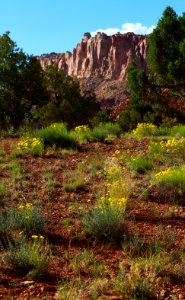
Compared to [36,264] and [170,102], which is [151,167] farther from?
[170,102]

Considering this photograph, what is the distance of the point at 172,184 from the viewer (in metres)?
6.26

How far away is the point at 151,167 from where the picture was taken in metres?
7.62

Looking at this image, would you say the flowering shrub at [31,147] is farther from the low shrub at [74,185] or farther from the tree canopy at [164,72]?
the tree canopy at [164,72]

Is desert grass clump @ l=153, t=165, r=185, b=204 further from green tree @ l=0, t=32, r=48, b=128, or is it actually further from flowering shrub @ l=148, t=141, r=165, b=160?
green tree @ l=0, t=32, r=48, b=128

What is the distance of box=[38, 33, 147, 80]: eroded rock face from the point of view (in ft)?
430

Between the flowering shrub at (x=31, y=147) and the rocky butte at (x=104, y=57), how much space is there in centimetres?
11100

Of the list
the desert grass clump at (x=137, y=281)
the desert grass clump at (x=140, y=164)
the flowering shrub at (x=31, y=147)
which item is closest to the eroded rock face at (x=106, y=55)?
the flowering shrub at (x=31, y=147)

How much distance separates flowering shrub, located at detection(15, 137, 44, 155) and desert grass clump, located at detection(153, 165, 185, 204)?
3.23 metres

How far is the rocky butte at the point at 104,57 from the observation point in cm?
12825

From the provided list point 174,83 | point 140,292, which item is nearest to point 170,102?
point 174,83

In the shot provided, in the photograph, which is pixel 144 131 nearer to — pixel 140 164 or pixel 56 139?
pixel 56 139

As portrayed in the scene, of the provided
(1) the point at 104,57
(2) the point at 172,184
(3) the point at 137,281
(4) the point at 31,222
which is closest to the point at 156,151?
(2) the point at 172,184

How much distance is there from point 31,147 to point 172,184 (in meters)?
3.72

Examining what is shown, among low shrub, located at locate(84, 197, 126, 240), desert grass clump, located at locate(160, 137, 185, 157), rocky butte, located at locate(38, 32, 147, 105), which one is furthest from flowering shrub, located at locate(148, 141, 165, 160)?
rocky butte, located at locate(38, 32, 147, 105)
